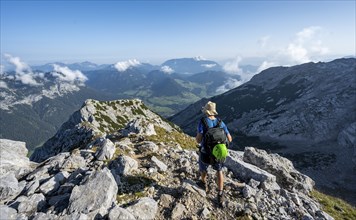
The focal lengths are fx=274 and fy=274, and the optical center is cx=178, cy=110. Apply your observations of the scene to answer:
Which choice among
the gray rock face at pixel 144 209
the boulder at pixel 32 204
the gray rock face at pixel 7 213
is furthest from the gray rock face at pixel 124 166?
the gray rock face at pixel 7 213

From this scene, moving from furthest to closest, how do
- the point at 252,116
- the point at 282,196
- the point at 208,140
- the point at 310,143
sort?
1. the point at 252,116
2. the point at 310,143
3. the point at 282,196
4. the point at 208,140

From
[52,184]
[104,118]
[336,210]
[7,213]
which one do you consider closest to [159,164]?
[52,184]

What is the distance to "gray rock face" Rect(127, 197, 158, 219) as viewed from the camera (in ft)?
38.4

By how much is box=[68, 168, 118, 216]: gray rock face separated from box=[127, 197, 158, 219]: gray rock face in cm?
117

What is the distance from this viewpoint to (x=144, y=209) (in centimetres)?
1203

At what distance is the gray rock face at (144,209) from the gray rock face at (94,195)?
1170 mm

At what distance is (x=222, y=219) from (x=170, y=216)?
2403 millimetres

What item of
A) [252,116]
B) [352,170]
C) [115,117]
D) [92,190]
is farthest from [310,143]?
[92,190]

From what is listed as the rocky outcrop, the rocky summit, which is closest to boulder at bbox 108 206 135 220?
the rocky summit

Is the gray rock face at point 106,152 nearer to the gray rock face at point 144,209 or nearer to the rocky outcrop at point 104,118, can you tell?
the gray rock face at point 144,209

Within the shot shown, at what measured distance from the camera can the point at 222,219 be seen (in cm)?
1252

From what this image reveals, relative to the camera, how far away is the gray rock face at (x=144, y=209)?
A: 11703 millimetres

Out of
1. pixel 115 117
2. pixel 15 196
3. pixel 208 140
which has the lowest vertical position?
pixel 115 117

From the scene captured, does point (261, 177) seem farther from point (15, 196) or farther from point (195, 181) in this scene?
point (15, 196)
